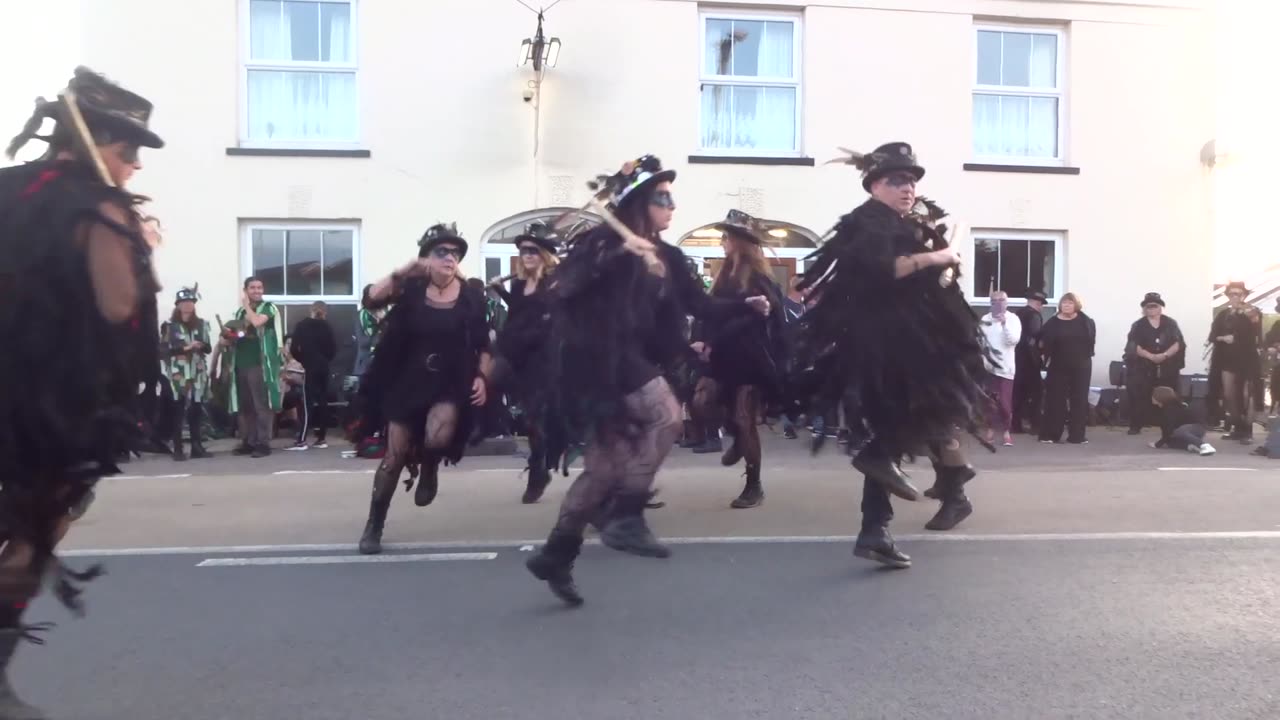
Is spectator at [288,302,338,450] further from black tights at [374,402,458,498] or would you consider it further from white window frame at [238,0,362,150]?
black tights at [374,402,458,498]

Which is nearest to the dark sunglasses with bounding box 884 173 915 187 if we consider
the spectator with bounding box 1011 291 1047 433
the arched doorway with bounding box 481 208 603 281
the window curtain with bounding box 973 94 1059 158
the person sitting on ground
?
the person sitting on ground

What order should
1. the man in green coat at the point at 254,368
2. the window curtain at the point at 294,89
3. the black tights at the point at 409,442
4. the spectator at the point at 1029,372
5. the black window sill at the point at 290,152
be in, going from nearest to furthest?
the black tights at the point at 409,442 < the man in green coat at the point at 254,368 < the spectator at the point at 1029,372 < the black window sill at the point at 290,152 < the window curtain at the point at 294,89

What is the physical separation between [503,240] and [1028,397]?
6.71 meters

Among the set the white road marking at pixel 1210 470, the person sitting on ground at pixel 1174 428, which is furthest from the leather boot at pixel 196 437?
the person sitting on ground at pixel 1174 428

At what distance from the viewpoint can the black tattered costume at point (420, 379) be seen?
5.78 metres

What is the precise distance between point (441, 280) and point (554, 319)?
5.47 ft

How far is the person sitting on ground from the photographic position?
10922mm

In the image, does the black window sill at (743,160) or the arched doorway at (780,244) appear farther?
the arched doorway at (780,244)

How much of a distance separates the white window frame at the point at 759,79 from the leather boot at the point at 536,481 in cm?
695

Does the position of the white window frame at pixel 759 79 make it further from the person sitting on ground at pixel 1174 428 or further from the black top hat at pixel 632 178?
the black top hat at pixel 632 178

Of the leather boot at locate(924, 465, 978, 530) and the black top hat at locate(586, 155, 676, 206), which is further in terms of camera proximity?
the leather boot at locate(924, 465, 978, 530)

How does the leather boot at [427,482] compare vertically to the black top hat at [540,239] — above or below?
below

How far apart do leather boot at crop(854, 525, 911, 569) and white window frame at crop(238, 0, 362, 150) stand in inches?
376

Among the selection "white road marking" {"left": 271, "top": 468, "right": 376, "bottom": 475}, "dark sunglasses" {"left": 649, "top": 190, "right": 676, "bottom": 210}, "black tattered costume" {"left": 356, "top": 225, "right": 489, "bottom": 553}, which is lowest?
"white road marking" {"left": 271, "top": 468, "right": 376, "bottom": 475}
